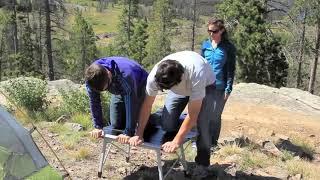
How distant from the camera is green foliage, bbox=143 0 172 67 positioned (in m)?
48.8

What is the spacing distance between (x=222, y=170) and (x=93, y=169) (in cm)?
145

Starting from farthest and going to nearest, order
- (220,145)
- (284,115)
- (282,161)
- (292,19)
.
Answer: (292,19)
(284,115)
(220,145)
(282,161)

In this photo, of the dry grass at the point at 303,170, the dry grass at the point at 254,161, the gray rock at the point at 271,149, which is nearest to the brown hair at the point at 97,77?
the dry grass at the point at 254,161

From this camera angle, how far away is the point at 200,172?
5340 millimetres

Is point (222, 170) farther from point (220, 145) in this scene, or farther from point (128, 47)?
point (128, 47)

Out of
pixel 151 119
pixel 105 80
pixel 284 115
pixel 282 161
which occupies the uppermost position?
pixel 105 80

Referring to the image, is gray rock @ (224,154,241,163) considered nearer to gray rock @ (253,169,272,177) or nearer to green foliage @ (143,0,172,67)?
gray rock @ (253,169,272,177)

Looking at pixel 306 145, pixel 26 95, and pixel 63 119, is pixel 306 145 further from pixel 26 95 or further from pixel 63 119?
pixel 26 95

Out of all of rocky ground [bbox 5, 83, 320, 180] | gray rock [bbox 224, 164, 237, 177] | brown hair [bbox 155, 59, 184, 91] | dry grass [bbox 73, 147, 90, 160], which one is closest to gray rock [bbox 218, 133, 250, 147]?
rocky ground [bbox 5, 83, 320, 180]

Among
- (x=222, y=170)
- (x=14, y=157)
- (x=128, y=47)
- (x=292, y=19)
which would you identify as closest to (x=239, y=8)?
(x=292, y=19)

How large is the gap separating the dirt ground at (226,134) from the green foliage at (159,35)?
35.8m

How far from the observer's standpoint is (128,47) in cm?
5019

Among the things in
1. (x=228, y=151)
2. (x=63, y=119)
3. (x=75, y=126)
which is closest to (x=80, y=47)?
(x=63, y=119)

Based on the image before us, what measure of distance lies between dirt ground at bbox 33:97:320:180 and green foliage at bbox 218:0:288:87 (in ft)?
56.2
